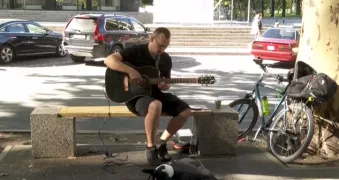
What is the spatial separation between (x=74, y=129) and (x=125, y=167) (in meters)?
0.77

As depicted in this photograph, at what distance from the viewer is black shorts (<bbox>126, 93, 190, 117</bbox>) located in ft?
16.5

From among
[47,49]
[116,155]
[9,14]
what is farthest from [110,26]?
[9,14]

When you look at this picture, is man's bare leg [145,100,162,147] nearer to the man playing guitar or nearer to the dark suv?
the man playing guitar

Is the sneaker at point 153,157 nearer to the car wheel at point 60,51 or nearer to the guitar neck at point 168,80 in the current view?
the guitar neck at point 168,80

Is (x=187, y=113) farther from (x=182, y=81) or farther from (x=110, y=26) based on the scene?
(x=110, y=26)

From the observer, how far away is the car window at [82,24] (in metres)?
16.1

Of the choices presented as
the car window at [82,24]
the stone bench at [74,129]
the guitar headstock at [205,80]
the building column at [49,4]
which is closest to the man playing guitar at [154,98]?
the stone bench at [74,129]

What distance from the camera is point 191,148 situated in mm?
5527

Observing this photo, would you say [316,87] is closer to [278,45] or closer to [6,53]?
[278,45]

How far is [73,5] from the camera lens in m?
33.6

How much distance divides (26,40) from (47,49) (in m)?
1.27

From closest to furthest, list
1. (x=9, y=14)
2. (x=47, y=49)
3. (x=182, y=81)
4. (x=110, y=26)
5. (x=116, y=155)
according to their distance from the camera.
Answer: (x=182, y=81)
(x=116, y=155)
(x=110, y=26)
(x=47, y=49)
(x=9, y=14)

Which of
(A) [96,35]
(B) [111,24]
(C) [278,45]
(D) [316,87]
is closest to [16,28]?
(A) [96,35]

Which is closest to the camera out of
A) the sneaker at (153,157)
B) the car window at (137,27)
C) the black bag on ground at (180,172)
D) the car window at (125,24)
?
the black bag on ground at (180,172)
